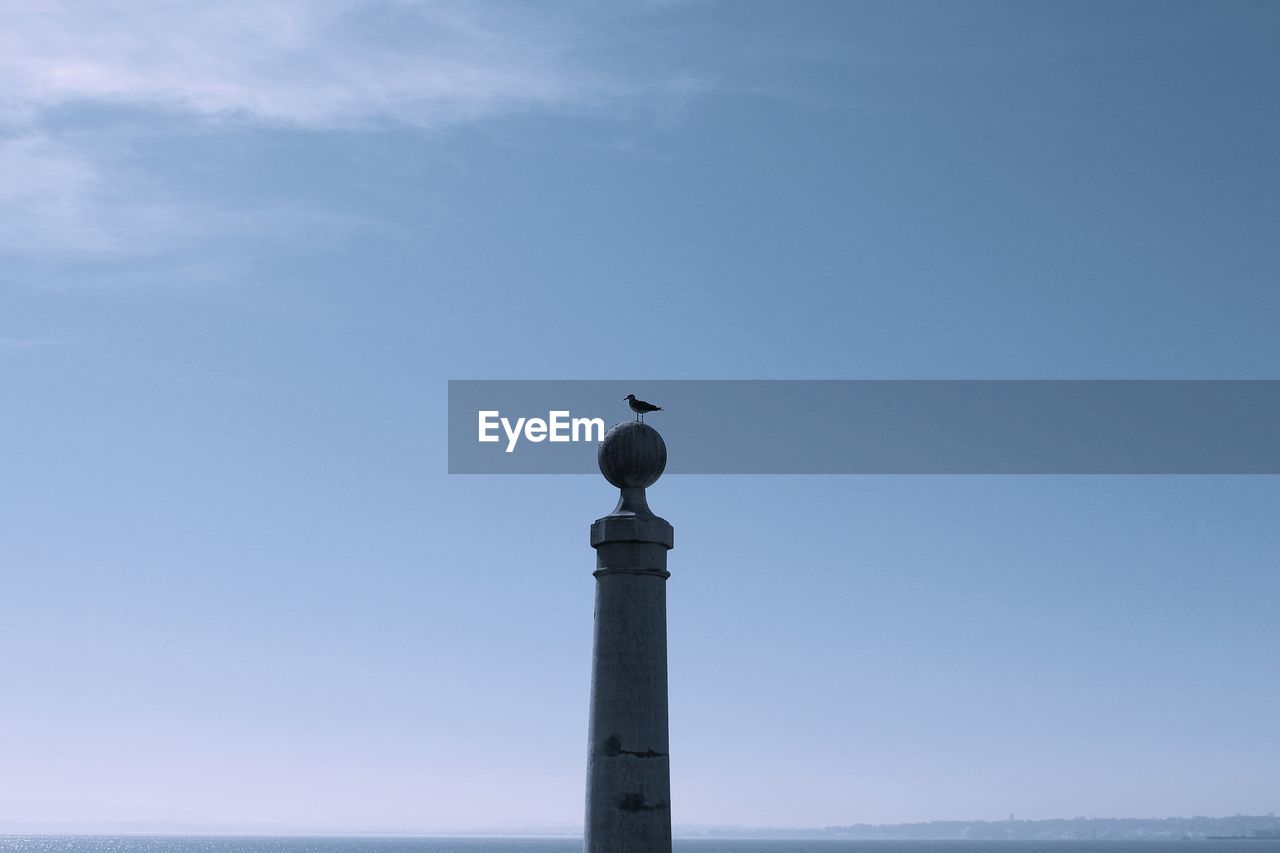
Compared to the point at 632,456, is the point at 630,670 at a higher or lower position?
lower

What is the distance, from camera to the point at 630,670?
1447cm

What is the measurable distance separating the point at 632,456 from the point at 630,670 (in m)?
2.57

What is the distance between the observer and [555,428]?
2006 centimetres

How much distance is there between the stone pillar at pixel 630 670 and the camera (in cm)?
1413

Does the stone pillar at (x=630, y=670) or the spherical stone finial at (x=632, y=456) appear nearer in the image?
the stone pillar at (x=630, y=670)

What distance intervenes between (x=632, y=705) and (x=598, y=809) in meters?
1.21

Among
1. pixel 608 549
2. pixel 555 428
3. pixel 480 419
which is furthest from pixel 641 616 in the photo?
pixel 480 419

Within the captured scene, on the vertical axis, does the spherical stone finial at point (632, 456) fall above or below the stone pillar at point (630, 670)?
above

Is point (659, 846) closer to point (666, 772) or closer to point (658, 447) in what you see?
point (666, 772)

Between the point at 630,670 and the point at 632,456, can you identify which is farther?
the point at 632,456

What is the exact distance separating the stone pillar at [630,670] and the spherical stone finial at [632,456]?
0.01m

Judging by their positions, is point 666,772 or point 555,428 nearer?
point 666,772

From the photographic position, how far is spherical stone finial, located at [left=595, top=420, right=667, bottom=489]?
15328mm

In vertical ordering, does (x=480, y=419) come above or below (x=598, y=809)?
above
